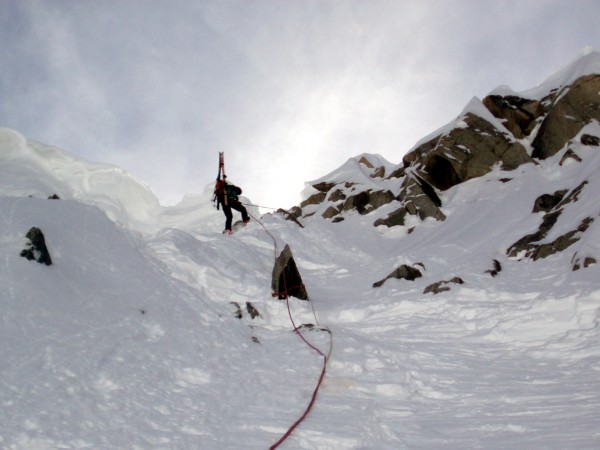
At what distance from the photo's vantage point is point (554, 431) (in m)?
4.08

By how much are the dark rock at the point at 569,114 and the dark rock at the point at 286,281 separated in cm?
2325

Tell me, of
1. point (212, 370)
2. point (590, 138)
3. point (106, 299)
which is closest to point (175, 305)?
point (106, 299)

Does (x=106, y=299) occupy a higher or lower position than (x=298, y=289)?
lower

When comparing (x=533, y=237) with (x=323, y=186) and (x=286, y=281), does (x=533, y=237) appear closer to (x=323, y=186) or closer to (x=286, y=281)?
(x=286, y=281)

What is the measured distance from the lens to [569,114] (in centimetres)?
2745

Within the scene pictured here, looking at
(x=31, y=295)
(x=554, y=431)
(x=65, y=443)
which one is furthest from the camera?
(x=31, y=295)

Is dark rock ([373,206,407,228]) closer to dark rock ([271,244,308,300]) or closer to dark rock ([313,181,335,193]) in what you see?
dark rock ([313,181,335,193])

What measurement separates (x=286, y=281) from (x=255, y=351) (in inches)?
185

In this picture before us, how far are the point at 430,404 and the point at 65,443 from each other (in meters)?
4.03

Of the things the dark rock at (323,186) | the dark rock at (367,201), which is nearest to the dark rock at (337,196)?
the dark rock at (367,201)

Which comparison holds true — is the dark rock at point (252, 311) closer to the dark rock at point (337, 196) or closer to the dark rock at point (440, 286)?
the dark rock at point (440, 286)

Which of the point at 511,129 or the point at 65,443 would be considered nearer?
the point at 65,443

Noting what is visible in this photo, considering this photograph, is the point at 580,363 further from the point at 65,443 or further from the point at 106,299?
the point at 106,299

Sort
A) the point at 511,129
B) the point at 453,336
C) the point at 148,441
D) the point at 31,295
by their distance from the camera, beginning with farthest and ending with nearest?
the point at 511,129 < the point at 453,336 < the point at 31,295 < the point at 148,441
